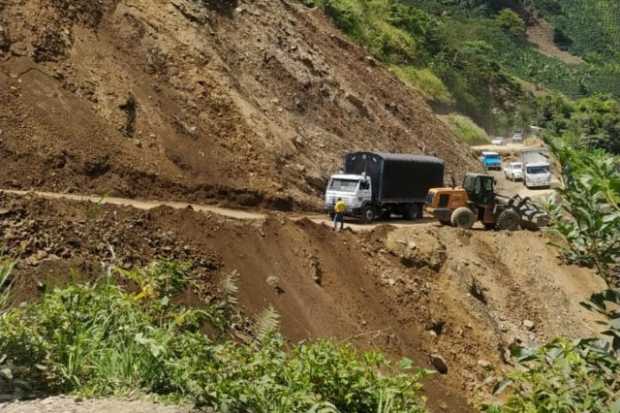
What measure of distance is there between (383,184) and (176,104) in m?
7.51

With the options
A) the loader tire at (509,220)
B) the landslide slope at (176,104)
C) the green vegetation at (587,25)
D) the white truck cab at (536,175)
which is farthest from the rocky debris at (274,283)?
the green vegetation at (587,25)

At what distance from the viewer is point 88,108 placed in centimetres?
2414

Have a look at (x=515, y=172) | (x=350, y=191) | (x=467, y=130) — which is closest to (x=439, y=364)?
(x=350, y=191)

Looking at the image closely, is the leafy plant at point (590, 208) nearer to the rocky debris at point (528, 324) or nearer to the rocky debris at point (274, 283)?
the rocky debris at point (274, 283)

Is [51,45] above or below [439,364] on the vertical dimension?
above

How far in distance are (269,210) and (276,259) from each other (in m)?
6.35

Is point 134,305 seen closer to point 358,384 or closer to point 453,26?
point 358,384

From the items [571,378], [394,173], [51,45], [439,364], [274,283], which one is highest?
[51,45]

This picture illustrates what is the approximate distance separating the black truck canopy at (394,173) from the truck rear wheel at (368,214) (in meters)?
0.43

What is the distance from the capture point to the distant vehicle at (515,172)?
52.2 m

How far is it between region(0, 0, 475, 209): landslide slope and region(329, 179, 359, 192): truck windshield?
860 mm

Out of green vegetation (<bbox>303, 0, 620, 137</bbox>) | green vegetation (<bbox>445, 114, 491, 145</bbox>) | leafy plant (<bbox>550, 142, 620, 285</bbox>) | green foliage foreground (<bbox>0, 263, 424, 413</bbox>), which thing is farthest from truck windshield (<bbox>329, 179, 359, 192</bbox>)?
green vegetation (<bbox>445, 114, 491, 145</bbox>)

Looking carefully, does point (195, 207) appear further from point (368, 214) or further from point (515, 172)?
point (515, 172)

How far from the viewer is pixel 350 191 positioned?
28703mm
